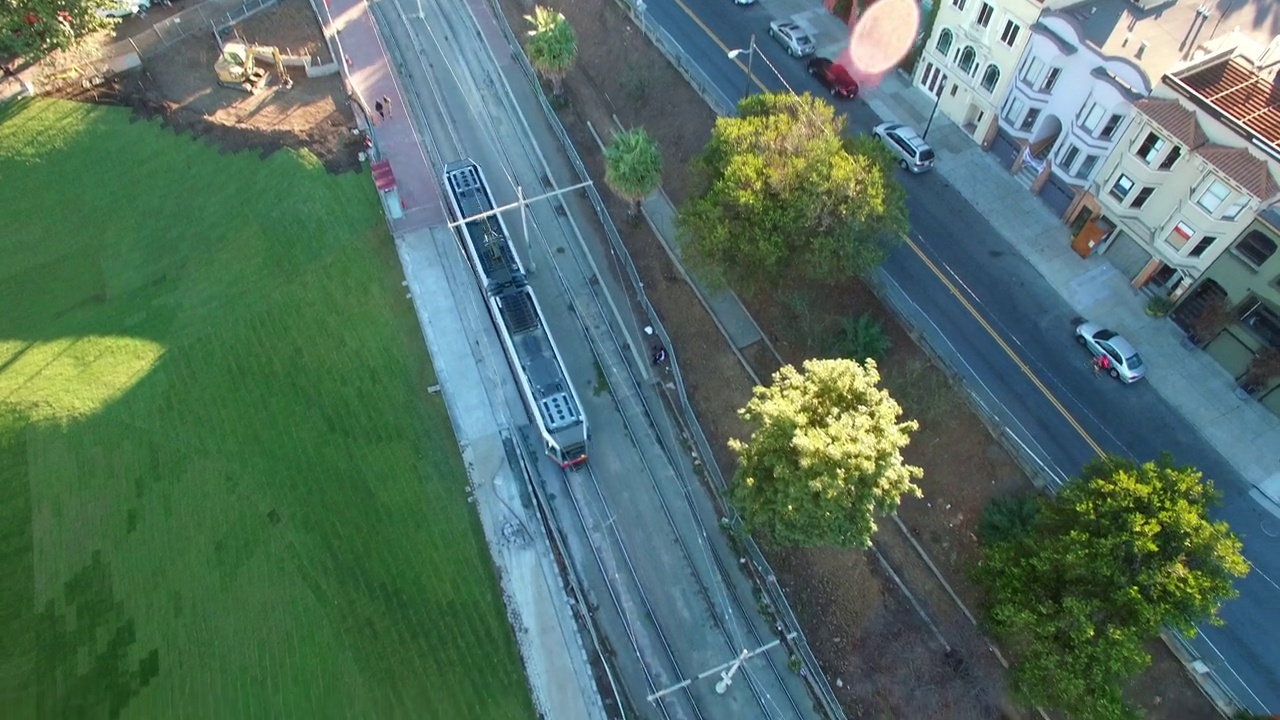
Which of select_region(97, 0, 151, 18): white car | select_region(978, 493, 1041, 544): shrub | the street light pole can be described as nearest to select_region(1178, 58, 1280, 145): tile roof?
the street light pole

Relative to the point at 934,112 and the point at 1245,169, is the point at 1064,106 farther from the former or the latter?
the point at 1245,169

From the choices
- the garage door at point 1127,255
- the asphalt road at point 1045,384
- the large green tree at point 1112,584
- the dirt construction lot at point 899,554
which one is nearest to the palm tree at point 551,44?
the dirt construction lot at point 899,554

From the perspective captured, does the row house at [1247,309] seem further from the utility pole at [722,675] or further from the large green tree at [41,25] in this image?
the large green tree at [41,25]

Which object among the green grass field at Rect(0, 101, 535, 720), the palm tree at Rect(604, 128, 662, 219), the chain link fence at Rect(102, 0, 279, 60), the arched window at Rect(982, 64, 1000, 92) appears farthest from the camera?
the chain link fence at Rect(102, 0, 279, 60)

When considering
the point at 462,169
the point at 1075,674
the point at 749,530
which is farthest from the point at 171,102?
the point at 1075,674

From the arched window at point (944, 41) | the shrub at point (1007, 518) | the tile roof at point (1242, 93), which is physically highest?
the tile roof at point (1242, 93)

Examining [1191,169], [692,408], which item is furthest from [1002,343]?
[692,408]

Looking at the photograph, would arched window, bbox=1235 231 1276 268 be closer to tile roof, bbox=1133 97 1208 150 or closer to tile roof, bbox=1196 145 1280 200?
tile roof, bbox=1196 145 1280 200
